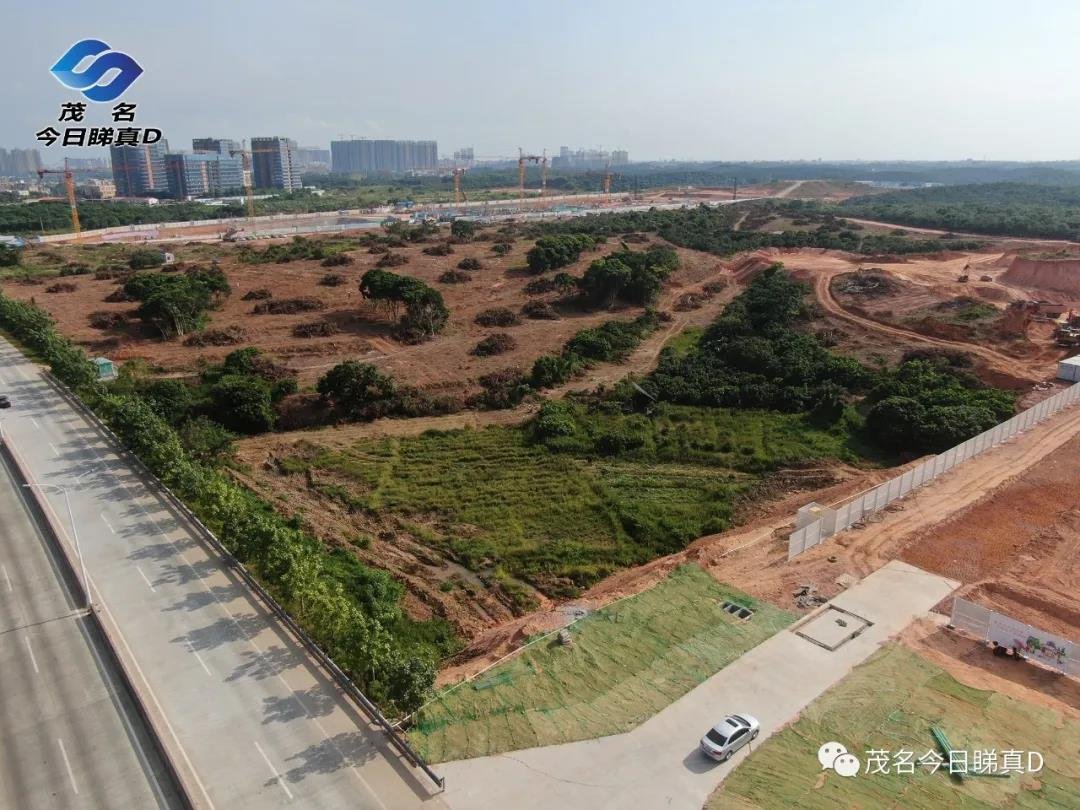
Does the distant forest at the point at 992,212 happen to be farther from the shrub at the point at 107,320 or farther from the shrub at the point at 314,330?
the shrub at the point at 107,320

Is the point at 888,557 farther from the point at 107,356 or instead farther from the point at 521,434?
the point at 107,356

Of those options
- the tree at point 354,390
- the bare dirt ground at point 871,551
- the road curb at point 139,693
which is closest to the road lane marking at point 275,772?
the road curb at point 139,693

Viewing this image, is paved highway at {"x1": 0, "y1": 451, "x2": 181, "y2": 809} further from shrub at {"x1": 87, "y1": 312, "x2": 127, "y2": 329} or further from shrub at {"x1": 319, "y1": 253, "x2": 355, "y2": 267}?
shrub at {"x1": 319, "y1": 253, "x2": 355, "y2": 267}

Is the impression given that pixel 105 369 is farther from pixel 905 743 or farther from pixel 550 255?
pixel 905 743

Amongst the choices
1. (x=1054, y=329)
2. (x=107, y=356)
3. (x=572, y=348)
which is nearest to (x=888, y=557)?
(x=572, y=348)

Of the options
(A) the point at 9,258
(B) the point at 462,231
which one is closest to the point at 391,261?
(B) the point at 462,231

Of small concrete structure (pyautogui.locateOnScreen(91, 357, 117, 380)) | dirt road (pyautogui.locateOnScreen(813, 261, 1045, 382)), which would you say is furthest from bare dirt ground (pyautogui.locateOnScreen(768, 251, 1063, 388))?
small concrete structure (pyautogui.locateOnScreen(91, 357, 117, 380))
